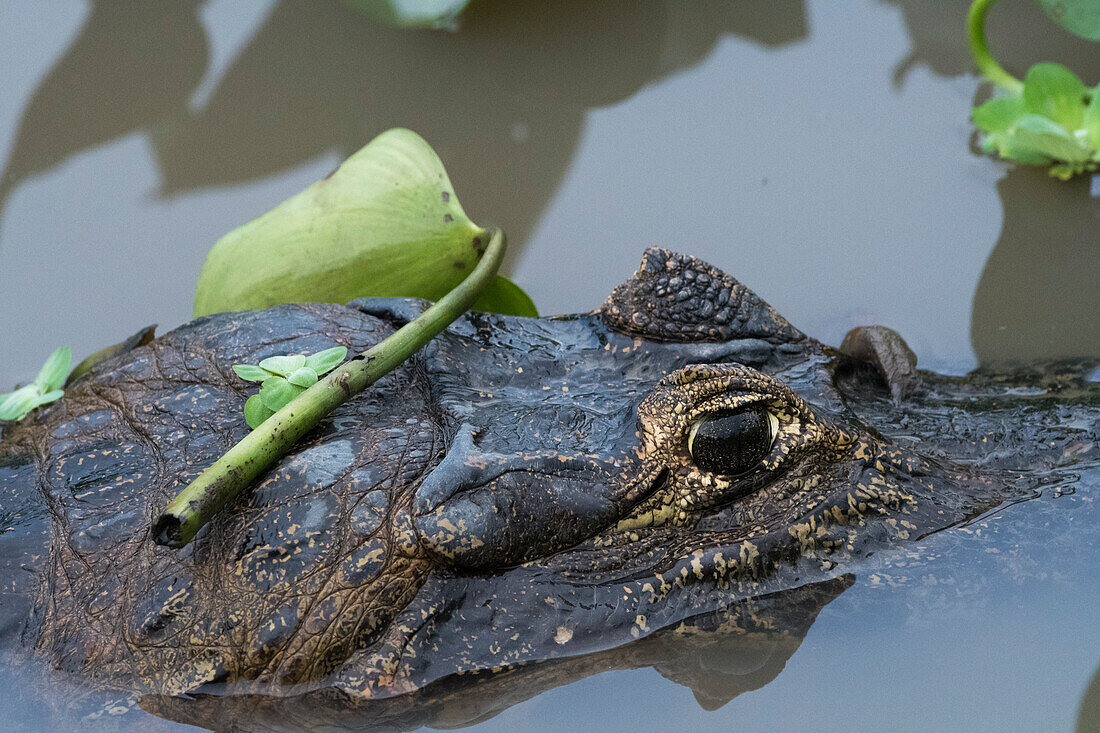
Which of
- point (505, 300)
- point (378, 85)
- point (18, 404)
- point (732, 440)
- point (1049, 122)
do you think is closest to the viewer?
point (732, 440)

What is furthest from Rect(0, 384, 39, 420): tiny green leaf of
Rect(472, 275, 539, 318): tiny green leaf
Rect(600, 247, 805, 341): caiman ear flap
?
Rect(600, 247, 805, 341): caiman ear flap

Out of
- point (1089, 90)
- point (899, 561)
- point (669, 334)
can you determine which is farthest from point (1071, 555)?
point (1089, 90)

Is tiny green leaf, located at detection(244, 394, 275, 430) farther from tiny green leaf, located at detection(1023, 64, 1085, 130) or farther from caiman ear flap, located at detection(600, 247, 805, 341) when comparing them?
tiny green leaf, located at detection(1023, 64, 1085, 130)

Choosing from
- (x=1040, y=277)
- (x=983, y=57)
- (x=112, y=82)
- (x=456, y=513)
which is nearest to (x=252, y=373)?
(x=456, y=513)

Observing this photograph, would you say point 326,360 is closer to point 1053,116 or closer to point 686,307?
point 686,307

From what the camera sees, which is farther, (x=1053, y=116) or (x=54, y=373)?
(x=1053, y=116)

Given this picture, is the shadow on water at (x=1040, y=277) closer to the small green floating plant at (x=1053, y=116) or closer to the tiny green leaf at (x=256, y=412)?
the small green floating plant at (x=1053, y=116)

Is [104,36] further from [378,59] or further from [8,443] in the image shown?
[8,443]
